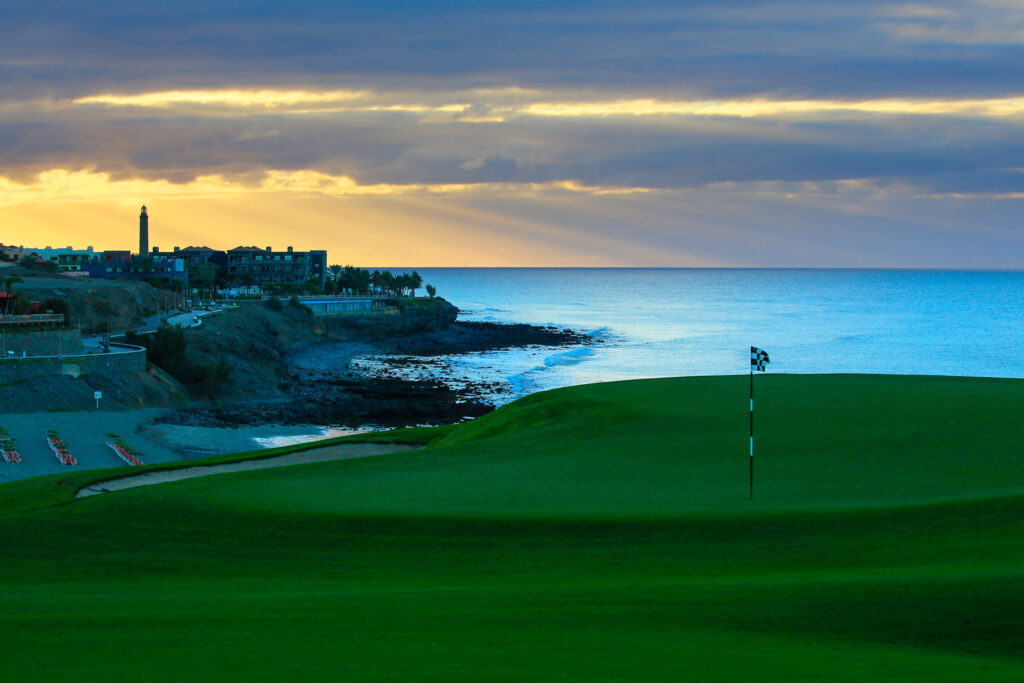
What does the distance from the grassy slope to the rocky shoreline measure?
35512 millimetres

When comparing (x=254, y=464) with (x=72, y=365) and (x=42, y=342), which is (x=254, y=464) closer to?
(x=72, y=365)

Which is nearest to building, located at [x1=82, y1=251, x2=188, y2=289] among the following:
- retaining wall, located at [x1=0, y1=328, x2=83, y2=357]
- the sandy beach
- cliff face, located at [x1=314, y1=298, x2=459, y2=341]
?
cliff face, located at [x1=314, y1=298, x2=459, y2=341]

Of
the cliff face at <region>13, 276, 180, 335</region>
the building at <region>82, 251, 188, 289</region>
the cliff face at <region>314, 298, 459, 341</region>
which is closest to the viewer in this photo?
the cliff face at <region>13, 276, 180, 335</region>

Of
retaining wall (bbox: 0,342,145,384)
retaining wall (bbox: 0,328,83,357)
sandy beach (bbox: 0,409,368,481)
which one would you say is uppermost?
retaining wall (bbox: 0,328,83,357)

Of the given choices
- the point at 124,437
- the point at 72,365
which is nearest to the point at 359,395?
the point at 72,365

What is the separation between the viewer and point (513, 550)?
16.8m

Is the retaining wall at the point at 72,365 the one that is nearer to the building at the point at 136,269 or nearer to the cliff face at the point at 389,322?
the cliff face at the point at 389,322

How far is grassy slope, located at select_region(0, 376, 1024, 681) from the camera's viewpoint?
11.1m

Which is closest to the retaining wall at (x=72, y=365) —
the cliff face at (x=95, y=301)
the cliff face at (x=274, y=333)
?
the cliff face at (x=274, y=333)

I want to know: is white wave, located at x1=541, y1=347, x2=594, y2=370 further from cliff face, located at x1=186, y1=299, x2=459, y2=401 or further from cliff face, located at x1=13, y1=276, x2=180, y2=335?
cliff face, located at x1=13, y1=276, x2=180, y2=335

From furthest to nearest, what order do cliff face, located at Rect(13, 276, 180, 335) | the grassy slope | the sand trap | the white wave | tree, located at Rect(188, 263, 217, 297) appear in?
tree, located at Rect(188, 263, 217, 297), the white wave, cliff face, located at Rect(13, 276, 180, 335), the sand trap, the grassy slope

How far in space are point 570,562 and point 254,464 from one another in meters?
17.3

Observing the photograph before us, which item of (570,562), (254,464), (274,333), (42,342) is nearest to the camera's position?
(570,562)

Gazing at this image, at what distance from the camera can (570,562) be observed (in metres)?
16.1
